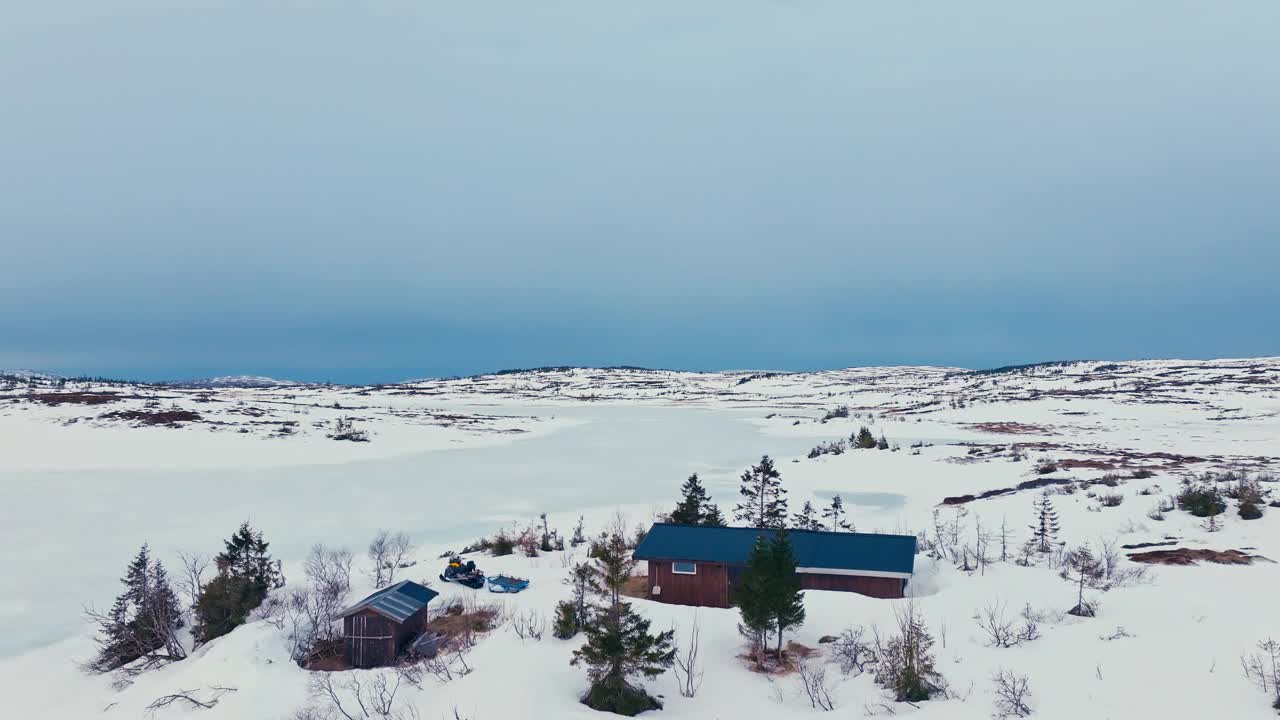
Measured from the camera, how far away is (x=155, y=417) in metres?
53.4

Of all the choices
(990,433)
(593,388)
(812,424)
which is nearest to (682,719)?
(990,433)

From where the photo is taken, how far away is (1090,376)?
117 m

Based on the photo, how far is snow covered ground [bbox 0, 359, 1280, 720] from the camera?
11969mm

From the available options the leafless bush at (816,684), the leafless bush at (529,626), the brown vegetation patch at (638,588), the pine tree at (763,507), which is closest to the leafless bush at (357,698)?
the leafless bush at (529,626)

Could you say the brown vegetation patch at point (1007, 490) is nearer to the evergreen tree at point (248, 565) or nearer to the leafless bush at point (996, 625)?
the leafless bush at point (996, 625)

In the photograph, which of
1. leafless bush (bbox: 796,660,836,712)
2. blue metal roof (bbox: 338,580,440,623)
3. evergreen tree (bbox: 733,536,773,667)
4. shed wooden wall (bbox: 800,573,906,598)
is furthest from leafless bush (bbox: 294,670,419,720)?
shed wooden wall (bbox: 800,573,906,598)

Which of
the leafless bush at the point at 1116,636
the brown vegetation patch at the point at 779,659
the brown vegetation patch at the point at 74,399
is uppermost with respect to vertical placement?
the brown vegetation patch at the point at 74,399

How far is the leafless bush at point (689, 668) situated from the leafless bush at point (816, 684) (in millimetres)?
1792

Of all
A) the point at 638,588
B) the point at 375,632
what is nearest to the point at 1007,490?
the point at 638,588

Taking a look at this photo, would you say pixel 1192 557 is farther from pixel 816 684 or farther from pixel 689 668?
pixel 689 668

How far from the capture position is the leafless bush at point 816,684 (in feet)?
38.2

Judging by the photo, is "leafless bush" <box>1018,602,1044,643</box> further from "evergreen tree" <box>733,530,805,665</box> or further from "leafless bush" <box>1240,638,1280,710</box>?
"evergreen tree" <box>733,530,805,665</box>

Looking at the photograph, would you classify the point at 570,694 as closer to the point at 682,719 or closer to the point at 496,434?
the point at 682,719

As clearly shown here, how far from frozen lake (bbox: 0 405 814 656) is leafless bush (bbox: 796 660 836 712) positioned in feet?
36.1
